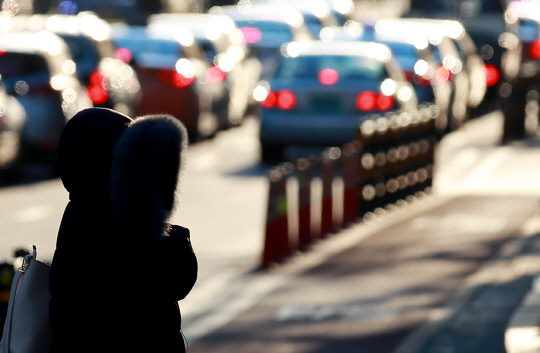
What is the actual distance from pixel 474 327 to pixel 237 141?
12.7 m

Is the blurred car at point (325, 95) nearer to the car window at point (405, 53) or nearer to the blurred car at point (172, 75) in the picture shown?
the blurred car at point (172, 75)

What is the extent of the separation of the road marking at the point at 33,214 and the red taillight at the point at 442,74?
347 inches

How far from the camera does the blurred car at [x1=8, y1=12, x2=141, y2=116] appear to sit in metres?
16.0

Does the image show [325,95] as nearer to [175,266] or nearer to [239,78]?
[239,78]

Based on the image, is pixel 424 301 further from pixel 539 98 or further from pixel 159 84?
pixel 539 98

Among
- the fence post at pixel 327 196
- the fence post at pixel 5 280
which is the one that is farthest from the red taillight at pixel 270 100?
the fence post at pixel 5 280

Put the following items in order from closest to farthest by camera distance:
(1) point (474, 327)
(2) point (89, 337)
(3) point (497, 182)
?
(2) point (89, 337) < (1) point (474, 327) < (3) point (497, 182)

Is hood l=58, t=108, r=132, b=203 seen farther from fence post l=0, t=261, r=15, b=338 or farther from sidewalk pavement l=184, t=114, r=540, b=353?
sidewalk pavement l=184, t=114, r=540, b=353

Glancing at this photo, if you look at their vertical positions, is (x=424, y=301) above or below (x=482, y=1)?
below

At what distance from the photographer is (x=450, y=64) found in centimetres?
2183

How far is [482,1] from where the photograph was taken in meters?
31.4

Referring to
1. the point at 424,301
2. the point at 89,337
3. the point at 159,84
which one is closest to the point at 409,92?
the point at 159,84

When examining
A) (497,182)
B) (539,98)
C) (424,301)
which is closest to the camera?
(424,301)

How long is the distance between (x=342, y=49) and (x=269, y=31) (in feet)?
26.8
